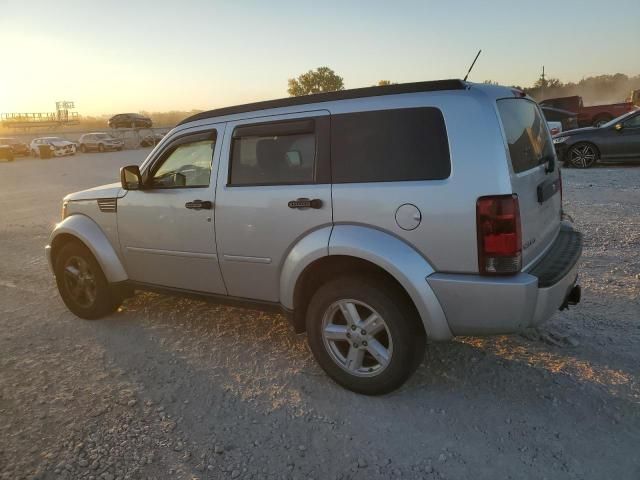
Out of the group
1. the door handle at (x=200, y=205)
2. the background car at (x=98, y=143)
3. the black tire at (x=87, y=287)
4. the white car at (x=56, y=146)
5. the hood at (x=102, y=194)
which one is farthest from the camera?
the background car at (x=98, y=143)

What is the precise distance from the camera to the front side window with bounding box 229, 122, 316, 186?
130 inches

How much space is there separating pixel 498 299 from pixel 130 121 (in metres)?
51.1

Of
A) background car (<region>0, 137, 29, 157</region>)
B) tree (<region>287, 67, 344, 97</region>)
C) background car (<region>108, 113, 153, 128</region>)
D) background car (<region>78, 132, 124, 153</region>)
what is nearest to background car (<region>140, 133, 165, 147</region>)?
background car (<region>78, 132, 124, 153</region>)

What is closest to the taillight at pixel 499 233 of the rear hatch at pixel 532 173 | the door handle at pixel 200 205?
the rear hatch at pixel 532 173

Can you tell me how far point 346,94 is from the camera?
3178mm

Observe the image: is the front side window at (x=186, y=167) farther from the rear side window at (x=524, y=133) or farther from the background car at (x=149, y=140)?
the background car at (x=149, y=140)

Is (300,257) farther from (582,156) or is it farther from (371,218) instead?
(582,156)

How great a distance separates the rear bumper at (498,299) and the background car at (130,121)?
50.1m

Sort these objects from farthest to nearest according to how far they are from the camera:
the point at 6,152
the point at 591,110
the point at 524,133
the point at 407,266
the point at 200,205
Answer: the point at 6,152 < the point at 591,110 < the point at 200,205 < the point at 524,133 < the point at 407,266

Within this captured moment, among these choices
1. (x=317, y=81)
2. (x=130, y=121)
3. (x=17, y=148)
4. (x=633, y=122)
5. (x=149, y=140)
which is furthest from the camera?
(x=317, y=81)

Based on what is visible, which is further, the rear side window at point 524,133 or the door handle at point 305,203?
the door handle at point 305,203

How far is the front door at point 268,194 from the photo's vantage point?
3.21 m

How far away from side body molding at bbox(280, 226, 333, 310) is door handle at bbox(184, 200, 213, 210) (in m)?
0.79

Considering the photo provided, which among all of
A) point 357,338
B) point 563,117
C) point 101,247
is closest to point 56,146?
point 563,117
